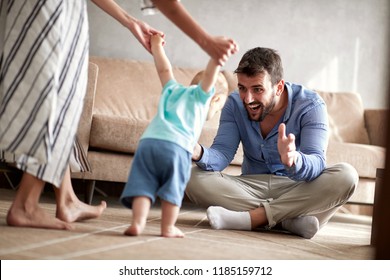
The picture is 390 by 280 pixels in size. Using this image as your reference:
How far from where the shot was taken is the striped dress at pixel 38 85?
142cm

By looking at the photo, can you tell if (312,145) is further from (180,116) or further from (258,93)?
(180,116)

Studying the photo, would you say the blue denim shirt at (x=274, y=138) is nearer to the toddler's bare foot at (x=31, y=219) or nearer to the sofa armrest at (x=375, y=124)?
the toddler's bare foot at (x=31, y=219)

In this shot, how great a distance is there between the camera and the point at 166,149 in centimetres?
145

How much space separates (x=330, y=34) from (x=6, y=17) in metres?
2.96

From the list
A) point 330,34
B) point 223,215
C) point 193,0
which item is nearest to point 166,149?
point 223,215

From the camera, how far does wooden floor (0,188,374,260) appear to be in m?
1.26

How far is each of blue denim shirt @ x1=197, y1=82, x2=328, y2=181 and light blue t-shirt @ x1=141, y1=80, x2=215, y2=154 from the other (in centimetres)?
55

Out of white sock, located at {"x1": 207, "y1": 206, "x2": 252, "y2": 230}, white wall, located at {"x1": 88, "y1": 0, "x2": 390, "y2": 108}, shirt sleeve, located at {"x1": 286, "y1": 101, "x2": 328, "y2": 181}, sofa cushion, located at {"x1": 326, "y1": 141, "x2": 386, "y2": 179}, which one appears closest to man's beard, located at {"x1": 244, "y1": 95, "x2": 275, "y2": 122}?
shirt sleeve, located at {"x1": 286, "y1": 101, "x2": 328, "y2": 181}

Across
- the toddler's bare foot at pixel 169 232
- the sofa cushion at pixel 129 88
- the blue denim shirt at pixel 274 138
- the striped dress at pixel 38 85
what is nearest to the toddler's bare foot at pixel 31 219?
the striped dress at pixel 38 85

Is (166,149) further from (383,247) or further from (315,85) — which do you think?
(315,85)

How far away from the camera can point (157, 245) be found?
140 centimetres

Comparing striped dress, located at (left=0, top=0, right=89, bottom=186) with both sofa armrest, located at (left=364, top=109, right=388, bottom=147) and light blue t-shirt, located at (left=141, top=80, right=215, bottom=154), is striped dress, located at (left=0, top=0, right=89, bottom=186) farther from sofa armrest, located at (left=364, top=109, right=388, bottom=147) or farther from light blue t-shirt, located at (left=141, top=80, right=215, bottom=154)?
sofa armrest, located at (left=364, top=109, right=388, bottom=147)
